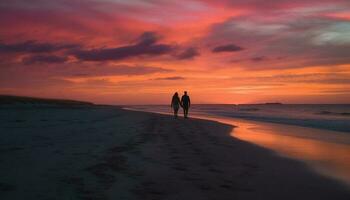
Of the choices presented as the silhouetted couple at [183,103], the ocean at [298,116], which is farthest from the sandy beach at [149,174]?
the silhouetted couple at [183,103]

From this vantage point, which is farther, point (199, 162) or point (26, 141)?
point (26, 141)

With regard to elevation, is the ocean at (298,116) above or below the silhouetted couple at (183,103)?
below

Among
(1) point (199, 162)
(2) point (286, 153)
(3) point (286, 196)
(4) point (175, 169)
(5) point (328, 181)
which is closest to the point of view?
(3) point (286, 196)

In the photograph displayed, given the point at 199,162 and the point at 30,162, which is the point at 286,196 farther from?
the point at 30,162

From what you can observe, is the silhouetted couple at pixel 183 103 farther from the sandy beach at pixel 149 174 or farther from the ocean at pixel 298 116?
the sandy beach at pixel 149 174

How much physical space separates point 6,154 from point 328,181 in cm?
710

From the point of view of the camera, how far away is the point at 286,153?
10.9 metres

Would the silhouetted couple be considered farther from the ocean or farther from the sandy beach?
the sandy beach

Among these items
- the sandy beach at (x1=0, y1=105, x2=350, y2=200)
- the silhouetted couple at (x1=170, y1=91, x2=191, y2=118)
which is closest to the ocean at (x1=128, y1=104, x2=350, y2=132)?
the silhouetted couple at (x1=170, y1=91, x2=191, y2=118)

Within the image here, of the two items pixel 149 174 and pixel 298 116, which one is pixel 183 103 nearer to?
pixel 298 116

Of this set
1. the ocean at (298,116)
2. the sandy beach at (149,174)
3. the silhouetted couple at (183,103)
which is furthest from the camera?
the silhouetted couple at (183,103)

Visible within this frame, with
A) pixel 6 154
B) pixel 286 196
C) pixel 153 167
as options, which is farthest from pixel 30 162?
pixel 286 196

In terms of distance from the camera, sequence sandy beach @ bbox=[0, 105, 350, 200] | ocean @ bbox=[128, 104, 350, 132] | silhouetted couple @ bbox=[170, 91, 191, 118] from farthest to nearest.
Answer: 1. silhouetted couple @ bbox=[170, 91, 191, 118]
2. ocean @ bbox=[128, 104, 350, 132]
3. sandy beach @ bbox=[0, 105, 350, 200]

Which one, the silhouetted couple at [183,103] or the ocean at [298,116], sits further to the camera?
the silhouetted couple at [183,103]
